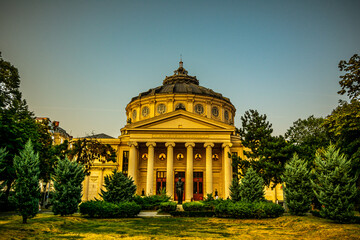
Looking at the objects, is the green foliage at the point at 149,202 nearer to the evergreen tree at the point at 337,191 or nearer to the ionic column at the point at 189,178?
the ionic column at the point at 189,178

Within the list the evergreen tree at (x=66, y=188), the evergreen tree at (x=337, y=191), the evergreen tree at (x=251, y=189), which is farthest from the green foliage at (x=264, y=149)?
the evergreen tree at (x=66, y=188)

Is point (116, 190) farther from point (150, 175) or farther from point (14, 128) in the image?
point (150, 175)

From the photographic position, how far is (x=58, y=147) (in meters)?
29.1

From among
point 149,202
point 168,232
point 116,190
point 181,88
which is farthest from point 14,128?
point 181,88

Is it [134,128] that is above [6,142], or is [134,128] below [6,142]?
above

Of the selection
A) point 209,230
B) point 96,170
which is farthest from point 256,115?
point 96,170

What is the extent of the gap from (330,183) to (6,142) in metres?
23.8

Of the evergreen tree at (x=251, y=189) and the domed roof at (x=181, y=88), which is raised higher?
the domed roof at (x=181, y=88)

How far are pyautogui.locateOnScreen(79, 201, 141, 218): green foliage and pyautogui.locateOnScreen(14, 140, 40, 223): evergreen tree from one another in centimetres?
552

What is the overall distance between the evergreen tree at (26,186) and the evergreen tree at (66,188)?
392 cm

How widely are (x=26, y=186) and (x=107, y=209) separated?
6.63 meters

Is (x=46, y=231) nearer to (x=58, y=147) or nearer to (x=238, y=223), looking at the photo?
(x=238, y=223)

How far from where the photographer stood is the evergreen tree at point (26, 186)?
1505cm

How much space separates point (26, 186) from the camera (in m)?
15.2
